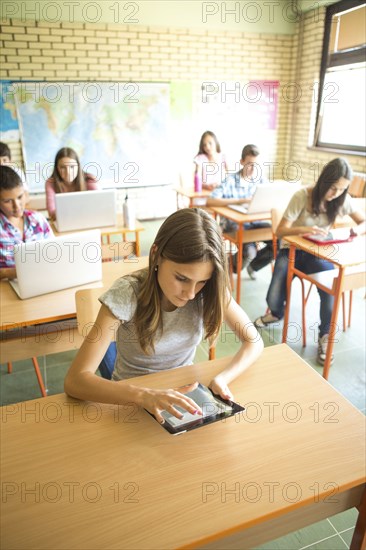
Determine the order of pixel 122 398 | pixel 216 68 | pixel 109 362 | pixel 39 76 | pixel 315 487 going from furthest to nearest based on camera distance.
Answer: pixel 216 68
pixel 39 76
pixel 109 362
pixel 122 398
pixel 315 487

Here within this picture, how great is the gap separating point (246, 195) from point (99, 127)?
7.78ft

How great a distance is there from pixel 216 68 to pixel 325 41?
4.68 ft

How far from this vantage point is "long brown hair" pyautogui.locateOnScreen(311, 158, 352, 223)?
249 centimetres

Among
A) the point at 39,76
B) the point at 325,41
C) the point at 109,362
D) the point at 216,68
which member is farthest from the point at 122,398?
the point at 325,41

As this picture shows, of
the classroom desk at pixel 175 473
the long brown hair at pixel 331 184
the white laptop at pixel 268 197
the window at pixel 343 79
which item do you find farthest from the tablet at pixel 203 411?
the window at pixel 343 79

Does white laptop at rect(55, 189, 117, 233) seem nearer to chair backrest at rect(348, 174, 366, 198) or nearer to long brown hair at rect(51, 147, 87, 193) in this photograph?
long brown hair at rect(51, 147, 87, 193)

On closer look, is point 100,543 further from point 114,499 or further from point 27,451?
point 27,451

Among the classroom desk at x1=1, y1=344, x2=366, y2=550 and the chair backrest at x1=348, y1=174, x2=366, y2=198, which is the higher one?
the chair backrest at x1=348, y1=174, x2=366, y2=198

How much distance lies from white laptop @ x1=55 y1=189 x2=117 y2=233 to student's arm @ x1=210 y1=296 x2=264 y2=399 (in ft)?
5.70

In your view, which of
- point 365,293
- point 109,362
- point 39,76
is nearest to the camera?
point 109,362

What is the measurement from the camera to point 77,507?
0.81 m

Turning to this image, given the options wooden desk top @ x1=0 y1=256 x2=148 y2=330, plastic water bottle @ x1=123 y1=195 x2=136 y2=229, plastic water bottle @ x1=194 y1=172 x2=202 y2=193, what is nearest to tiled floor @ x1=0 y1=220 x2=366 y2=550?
wooden desk top @ x1=0 y1=256 x2=148 y2=330

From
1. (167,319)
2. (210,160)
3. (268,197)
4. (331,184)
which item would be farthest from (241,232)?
(167,319)

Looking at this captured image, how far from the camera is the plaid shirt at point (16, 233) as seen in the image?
218cm
